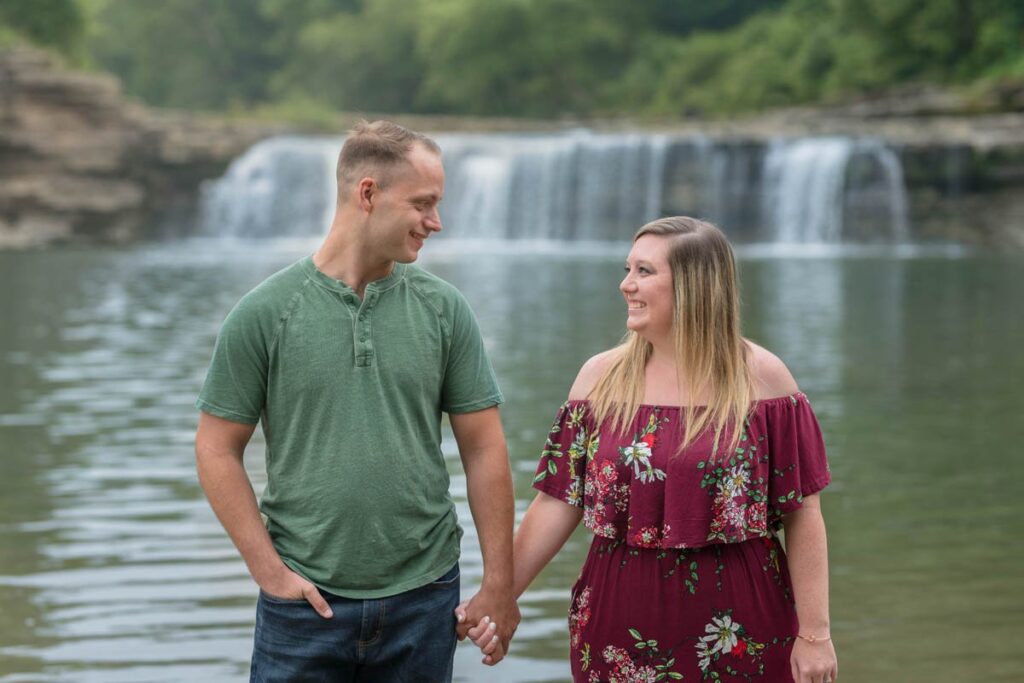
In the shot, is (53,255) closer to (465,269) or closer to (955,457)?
(465,269)

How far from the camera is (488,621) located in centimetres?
312

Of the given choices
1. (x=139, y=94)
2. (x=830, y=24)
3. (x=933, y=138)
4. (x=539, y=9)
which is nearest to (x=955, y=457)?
(x=933, y=138)

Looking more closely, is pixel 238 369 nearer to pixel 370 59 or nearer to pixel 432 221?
pixel 432 221

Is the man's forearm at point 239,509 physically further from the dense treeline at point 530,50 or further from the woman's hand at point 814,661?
the dense treeline at point 530,50

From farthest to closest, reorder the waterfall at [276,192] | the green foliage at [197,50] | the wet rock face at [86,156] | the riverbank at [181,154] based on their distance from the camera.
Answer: the green foliage at [197,50]
the waterfall at [276,192]
the wet rock face at [86,156]
the riverbank at [181,154]

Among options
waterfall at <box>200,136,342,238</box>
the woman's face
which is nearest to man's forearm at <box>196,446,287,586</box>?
the woman's face

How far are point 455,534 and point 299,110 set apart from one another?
52590 mm

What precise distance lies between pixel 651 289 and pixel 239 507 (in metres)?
0.88

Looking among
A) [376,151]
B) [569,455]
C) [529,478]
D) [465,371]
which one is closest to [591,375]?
[569,455]

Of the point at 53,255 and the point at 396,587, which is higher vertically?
the point at 396,587

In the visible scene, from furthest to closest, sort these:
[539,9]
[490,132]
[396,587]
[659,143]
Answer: [539,9] → [490,132] → [659,143] → [396,587]

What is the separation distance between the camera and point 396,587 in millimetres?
2967

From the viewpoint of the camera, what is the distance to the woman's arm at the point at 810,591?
3.04m

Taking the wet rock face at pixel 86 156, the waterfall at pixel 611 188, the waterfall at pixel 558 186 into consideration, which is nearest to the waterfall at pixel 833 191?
the waterfall at pixel 611 188
